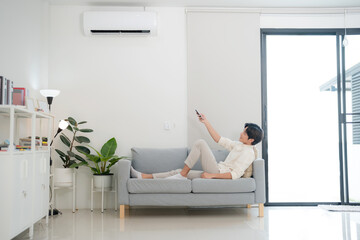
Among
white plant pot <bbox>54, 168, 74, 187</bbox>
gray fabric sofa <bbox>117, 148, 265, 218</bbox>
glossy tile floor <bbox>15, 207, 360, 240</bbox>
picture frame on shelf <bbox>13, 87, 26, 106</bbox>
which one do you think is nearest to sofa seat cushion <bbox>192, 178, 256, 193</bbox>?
gray fabric sofa <bbox>117, 148, 265, 218</bbox>

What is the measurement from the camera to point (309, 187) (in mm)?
5316

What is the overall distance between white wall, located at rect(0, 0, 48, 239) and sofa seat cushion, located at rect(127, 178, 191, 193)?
54.1 inches

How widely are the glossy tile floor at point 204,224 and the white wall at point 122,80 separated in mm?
824

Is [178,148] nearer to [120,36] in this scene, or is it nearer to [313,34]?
[120,36]

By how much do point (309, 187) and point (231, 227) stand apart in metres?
1.98

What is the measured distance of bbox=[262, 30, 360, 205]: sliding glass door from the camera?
5.30 metres

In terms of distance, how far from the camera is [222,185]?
4.25 metres

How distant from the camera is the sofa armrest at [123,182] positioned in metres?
4.24

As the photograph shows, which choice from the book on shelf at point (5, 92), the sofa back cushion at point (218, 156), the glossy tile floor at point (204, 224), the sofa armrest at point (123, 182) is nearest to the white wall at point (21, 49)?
the book on shelf at point (5, 92)

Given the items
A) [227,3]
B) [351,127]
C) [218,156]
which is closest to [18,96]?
[218,156]

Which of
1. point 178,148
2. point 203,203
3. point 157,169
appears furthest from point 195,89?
point 203,203

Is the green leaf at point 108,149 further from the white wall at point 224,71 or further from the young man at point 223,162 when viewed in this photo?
the white wall at point 224,71

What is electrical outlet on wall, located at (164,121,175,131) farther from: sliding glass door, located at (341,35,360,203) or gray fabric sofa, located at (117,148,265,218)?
sliding glass door, located at (341,35,360,203)

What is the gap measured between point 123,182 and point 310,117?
2741 millimetres
